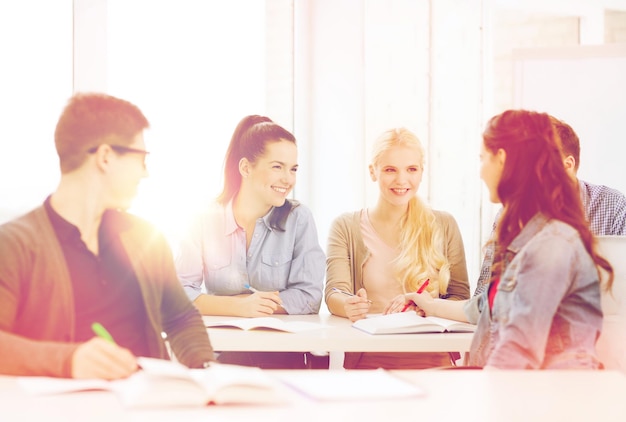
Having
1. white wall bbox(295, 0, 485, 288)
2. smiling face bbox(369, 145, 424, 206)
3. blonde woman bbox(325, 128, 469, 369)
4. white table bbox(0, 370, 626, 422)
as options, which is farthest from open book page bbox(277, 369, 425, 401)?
white wall bbox(295, 0, 485, 288)

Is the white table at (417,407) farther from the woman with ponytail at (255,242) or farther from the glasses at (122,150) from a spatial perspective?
the woman with ponytail at (255,242)

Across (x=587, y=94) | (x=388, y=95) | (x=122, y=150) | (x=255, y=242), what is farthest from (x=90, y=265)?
(x=587, y=94)

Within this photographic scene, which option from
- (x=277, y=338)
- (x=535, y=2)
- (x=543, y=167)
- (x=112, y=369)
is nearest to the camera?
(x=112, y=369)

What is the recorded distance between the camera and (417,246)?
2432 mm

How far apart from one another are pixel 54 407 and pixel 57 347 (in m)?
0.24

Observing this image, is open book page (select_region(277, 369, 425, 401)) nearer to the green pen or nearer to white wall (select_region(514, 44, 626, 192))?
the green pen

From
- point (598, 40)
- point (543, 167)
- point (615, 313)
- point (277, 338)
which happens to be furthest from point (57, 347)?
point (598, 40)

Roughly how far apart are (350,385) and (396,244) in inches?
48.2

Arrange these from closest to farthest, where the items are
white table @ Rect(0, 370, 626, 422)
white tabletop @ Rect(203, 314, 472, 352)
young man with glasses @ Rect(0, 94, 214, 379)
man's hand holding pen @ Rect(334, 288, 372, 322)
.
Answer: white table @ Rect(0, 370, 626, 422)
young man with glasses @ Rect(0, 94, 214, 379)
white tabletop @ Rect(203, 314, 472, 352)
man's hand holding pen @ Rect(334, 288, 372, 322)

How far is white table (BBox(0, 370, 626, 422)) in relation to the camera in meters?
1.11

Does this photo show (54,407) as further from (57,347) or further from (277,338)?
(277,338)

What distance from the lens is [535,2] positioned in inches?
158

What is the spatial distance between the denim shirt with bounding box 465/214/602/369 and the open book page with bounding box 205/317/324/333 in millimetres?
607

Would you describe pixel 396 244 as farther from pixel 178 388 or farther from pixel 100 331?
pixel 178 388
